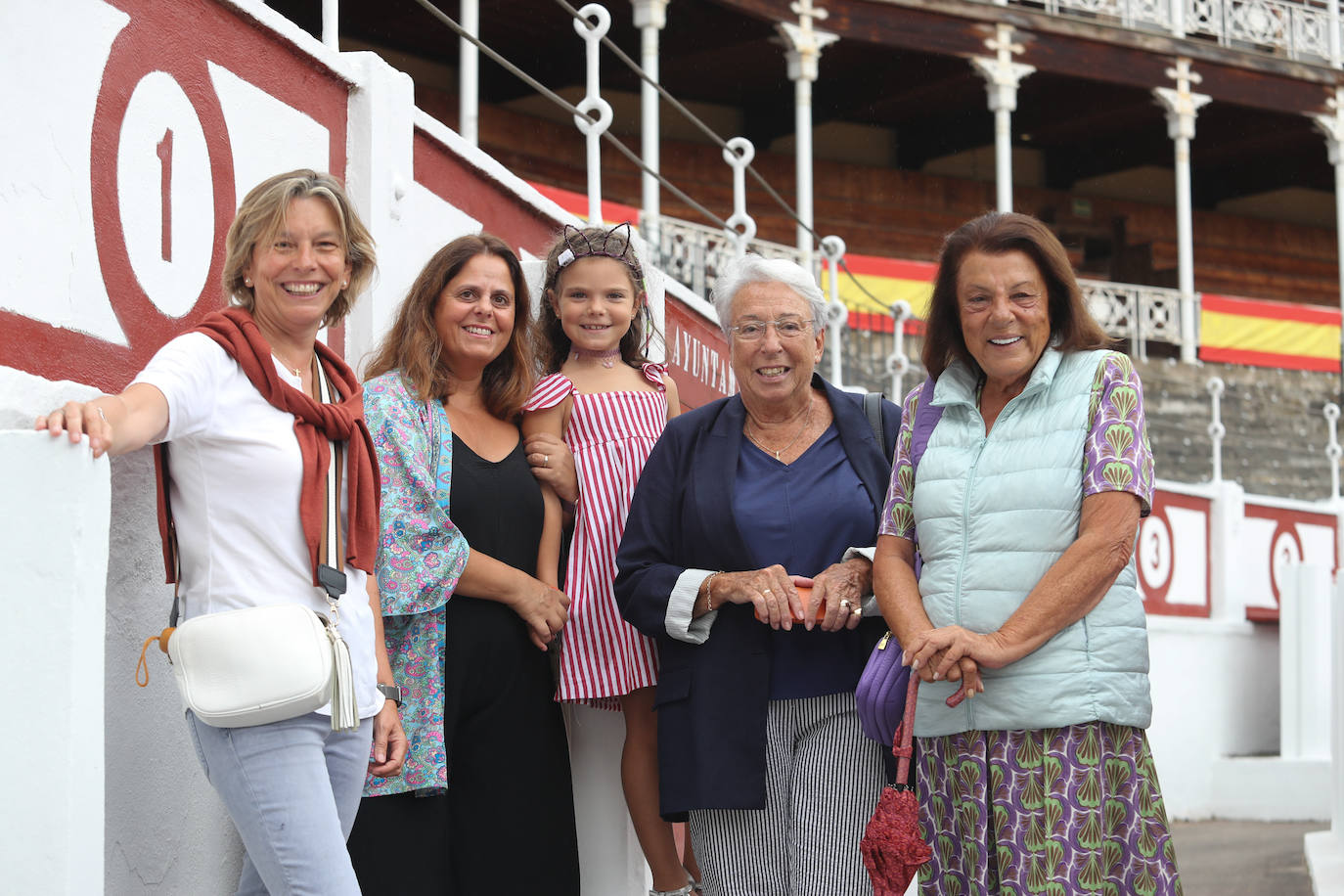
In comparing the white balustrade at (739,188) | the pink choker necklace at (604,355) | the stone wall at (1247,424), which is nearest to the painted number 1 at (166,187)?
the pink choker necklace at (604,355)

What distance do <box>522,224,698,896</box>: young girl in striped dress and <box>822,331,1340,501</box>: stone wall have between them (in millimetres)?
10792

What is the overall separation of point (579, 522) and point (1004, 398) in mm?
974

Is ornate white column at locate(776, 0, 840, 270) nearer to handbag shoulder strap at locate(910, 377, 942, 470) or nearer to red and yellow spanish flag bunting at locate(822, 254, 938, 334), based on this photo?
red and yellow spanish flag bunting at locate(822, 254, 938, 334)

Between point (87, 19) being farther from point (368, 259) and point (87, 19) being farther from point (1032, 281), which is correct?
point (1032, 281)

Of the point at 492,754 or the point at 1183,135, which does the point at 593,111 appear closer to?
the point at 492,754

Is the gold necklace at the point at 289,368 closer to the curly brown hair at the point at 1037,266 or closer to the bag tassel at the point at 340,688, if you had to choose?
the bag tassel at the point at 340,688

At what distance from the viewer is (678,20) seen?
14.8 meters

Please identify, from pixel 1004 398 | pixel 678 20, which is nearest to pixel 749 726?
pixel 1004 398

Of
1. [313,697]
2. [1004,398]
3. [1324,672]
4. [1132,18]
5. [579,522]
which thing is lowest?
[1324,672]

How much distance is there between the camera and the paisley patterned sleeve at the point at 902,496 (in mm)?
2895

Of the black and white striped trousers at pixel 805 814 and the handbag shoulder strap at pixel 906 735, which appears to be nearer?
the handbag shoulder strap at pixel 906 735

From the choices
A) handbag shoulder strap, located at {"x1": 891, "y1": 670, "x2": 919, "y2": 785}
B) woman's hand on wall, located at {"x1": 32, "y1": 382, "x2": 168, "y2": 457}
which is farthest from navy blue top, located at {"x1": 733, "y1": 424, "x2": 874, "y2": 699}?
woman's hand on wall, located at {"x1": 32, "y1": 382, "x2": 168, "y2": 457}

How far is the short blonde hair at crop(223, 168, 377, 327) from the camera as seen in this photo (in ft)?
7.96

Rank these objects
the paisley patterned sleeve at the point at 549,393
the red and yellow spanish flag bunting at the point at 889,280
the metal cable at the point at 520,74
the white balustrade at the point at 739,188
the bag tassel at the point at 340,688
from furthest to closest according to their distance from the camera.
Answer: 1. the red and yellow spanish flag bunting at the point at 889,280
2. the white balustrade at the point at 739,188
3. the metal cable at the point at 520,74
4. the paisley patterned sleeve at the point at 549,393
5. the bag tassel at the point at 340,688
